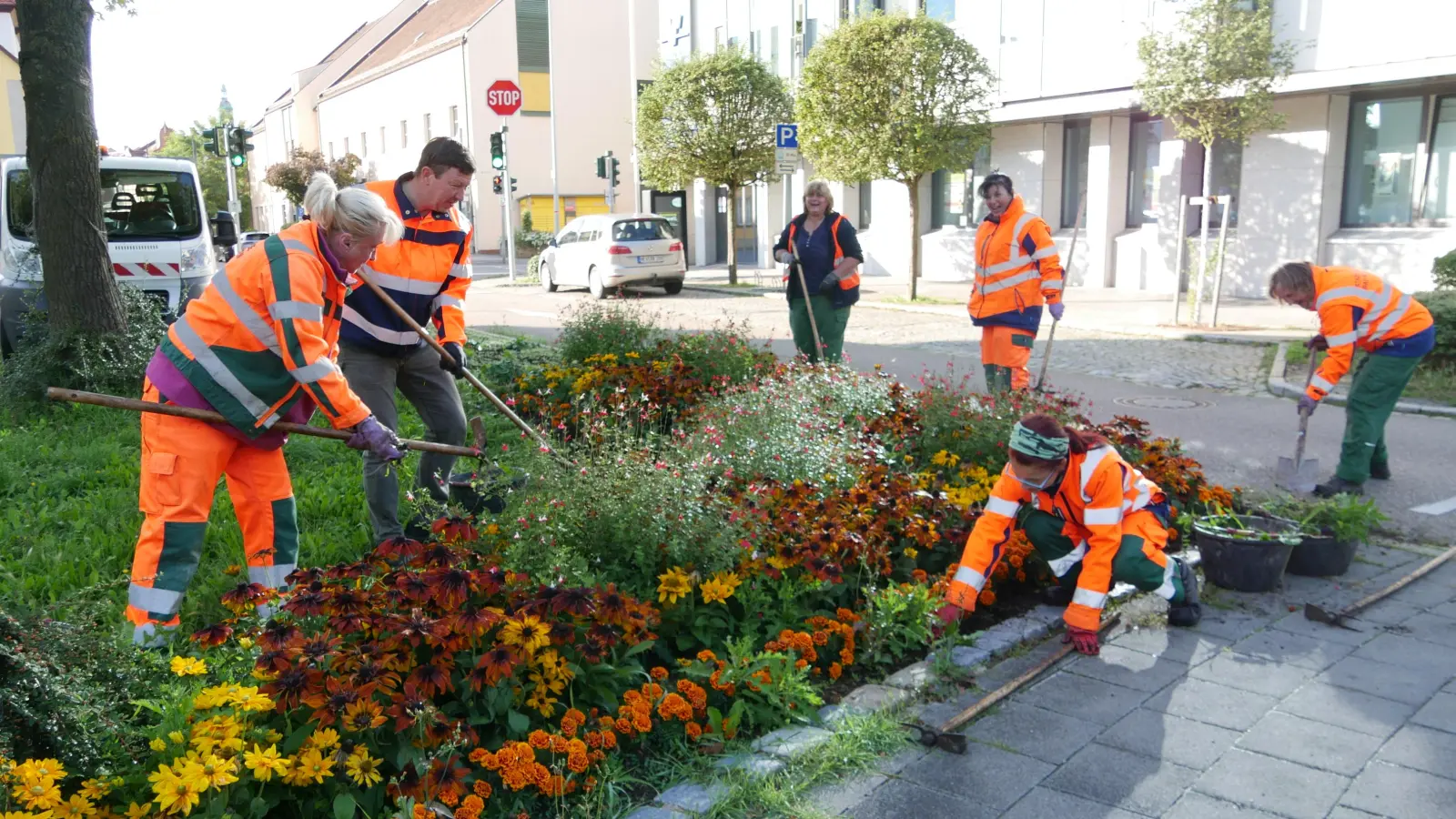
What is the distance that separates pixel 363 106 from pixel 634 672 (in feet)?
181

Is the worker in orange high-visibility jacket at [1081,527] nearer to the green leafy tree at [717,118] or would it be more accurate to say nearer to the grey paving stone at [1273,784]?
the grey paving stone at [1273,784]

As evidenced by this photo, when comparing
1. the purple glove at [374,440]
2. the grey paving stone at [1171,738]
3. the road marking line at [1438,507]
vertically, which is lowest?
the road marking line at [1438,507]

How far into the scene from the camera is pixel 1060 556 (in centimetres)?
465

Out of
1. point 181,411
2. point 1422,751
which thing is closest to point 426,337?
point 181,411

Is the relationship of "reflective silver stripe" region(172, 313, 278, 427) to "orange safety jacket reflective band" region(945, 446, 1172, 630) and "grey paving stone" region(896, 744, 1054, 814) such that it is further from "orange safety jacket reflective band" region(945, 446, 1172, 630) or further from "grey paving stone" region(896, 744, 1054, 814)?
"orange safety jacket reflective band" region(945, 446, 1172, 630)

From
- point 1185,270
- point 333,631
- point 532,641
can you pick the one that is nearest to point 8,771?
point 333,631

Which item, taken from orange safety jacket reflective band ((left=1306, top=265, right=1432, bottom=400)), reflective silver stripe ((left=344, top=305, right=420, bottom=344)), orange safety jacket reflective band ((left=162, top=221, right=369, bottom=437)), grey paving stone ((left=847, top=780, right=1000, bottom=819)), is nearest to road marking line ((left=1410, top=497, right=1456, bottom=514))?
orange safety jacket reflective band ((left=1306, top=265, right=1432, bottom=400))

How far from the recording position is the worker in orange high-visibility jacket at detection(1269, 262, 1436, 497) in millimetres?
6316

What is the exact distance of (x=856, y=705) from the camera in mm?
3652

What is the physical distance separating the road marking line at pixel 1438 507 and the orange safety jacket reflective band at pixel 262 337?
5.71 m

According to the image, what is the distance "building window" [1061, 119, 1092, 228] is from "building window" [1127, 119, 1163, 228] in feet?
3.23

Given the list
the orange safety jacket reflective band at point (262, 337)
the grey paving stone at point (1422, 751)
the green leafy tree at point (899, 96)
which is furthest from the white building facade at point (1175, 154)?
the orange safety jacket reflective band at point (262, 337)

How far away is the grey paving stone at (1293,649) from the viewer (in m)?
4.17

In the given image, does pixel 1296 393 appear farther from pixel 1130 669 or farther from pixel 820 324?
pixel 1130 669
